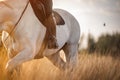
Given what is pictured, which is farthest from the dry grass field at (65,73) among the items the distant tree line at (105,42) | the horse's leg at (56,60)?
the distant tree line at (105,42)

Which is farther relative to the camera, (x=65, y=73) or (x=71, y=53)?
(x=71, y=53)

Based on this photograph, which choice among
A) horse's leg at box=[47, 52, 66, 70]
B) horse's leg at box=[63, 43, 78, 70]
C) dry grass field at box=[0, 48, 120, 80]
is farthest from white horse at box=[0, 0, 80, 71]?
horse's leg at box=[63, 43, 78, 70]

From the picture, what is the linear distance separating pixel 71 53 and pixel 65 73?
3.29 ft

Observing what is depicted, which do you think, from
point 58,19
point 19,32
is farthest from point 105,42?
point 19,32

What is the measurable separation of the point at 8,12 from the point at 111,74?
61.5 inches

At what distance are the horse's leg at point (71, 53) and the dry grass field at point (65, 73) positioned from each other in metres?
0.12

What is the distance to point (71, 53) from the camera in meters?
7.21

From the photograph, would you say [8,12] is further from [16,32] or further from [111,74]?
[111,74]

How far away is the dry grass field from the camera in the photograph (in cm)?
608

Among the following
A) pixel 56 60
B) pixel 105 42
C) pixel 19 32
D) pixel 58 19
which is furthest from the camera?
pixel 105 42

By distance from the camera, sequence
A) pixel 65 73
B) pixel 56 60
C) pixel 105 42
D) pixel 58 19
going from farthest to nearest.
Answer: pixel 105 42
pixel 56 60
pixel 58 19
pixel 65 73

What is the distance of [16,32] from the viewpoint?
5875mm

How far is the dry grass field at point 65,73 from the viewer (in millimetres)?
6082

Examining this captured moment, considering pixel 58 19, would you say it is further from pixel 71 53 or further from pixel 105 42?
pixel 105 42
